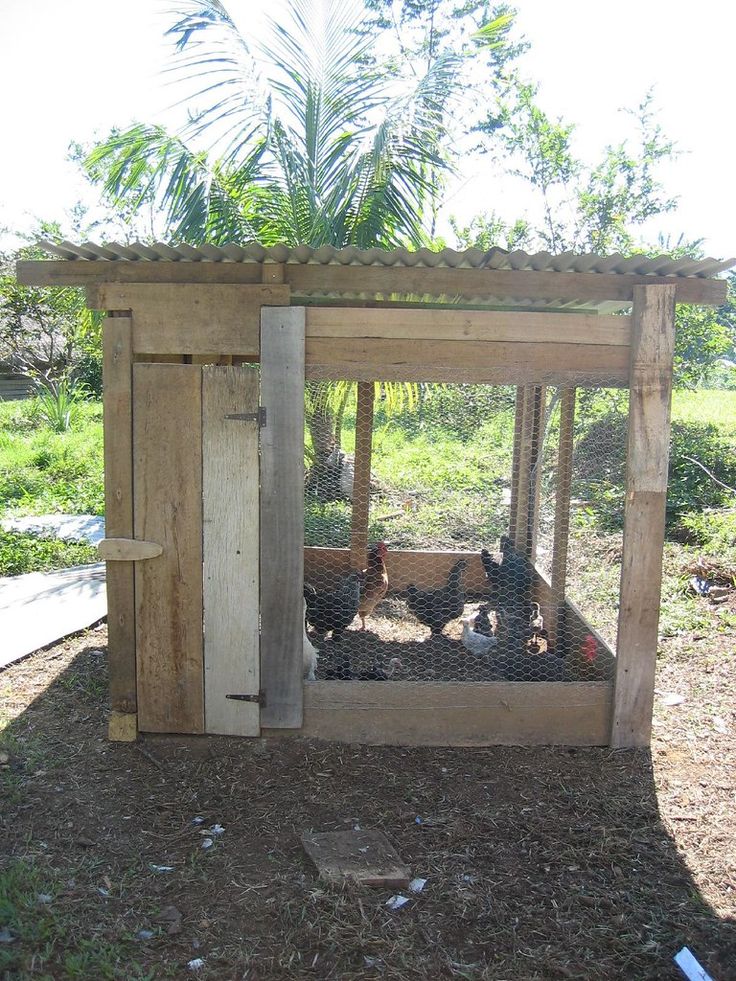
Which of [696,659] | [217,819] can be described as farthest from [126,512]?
[696,659]

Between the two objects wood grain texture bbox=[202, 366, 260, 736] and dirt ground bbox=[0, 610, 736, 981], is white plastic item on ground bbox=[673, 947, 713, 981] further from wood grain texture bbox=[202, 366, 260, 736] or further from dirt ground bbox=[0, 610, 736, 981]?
wood grain texture bbox=[202, 366, 260, 736]

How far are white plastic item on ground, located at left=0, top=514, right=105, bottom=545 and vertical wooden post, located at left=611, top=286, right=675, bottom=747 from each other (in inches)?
213

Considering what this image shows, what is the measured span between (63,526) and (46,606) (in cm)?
253

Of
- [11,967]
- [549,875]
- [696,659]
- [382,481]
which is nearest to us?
[11,967]

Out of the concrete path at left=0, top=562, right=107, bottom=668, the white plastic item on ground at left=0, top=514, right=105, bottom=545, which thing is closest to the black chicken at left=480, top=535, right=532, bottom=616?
the concrete path at left=0, top=562, right=107, bottom=668

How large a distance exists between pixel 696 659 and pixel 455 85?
5.21 metres

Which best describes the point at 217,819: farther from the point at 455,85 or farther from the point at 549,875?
the point at 455,85

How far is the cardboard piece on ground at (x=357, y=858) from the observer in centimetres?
285

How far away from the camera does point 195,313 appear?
3.69m

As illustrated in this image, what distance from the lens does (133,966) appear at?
7.95 feet

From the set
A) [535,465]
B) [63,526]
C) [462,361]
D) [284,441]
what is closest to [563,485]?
[535,465]

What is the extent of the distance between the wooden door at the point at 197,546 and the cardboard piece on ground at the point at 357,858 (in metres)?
0.83

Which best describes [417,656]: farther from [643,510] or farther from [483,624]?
[643,510]

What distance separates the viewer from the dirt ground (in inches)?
99.0
